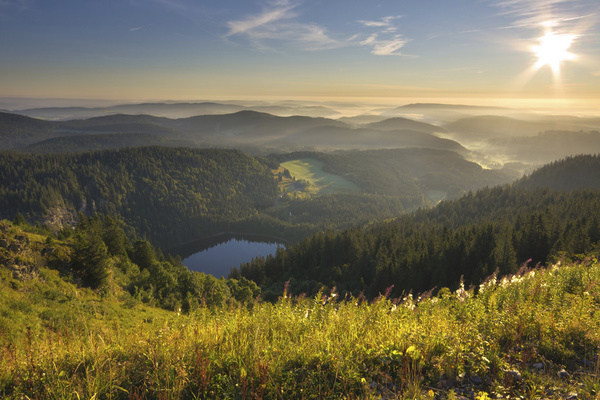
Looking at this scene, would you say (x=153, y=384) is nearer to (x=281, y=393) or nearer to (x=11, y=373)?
(x=281, y=393)

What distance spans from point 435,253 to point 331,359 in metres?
73.8

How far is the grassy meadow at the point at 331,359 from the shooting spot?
494cm

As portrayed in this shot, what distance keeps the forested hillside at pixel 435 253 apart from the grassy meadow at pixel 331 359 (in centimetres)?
2067

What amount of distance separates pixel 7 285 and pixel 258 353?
1024 inches

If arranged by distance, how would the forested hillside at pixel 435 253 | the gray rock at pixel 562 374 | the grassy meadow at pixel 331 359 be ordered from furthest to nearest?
the forested hillside at pixel 435 253 < the gray rock at pixel 562 374 < the grassy meadow at pixel 331 359

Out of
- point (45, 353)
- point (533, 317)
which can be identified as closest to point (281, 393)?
point (45, 353)

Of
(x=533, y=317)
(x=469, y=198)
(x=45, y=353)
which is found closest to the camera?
(x=45, y=353)

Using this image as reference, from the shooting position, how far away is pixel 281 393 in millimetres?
4848

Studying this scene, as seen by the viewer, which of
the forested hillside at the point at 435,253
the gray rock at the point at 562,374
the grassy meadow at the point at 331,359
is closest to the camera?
the grassy meadow at the point at 331,359

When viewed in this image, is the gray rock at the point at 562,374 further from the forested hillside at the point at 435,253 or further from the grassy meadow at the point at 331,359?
the forested hillside at the point at 435,253

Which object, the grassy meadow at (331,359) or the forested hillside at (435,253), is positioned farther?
the forested hillside at (435,253)

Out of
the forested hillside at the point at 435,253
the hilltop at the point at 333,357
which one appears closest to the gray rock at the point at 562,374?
the hilltop at the point at 333,357

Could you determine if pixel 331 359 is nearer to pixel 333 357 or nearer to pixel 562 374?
pixel 333 357

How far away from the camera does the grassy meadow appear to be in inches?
194
